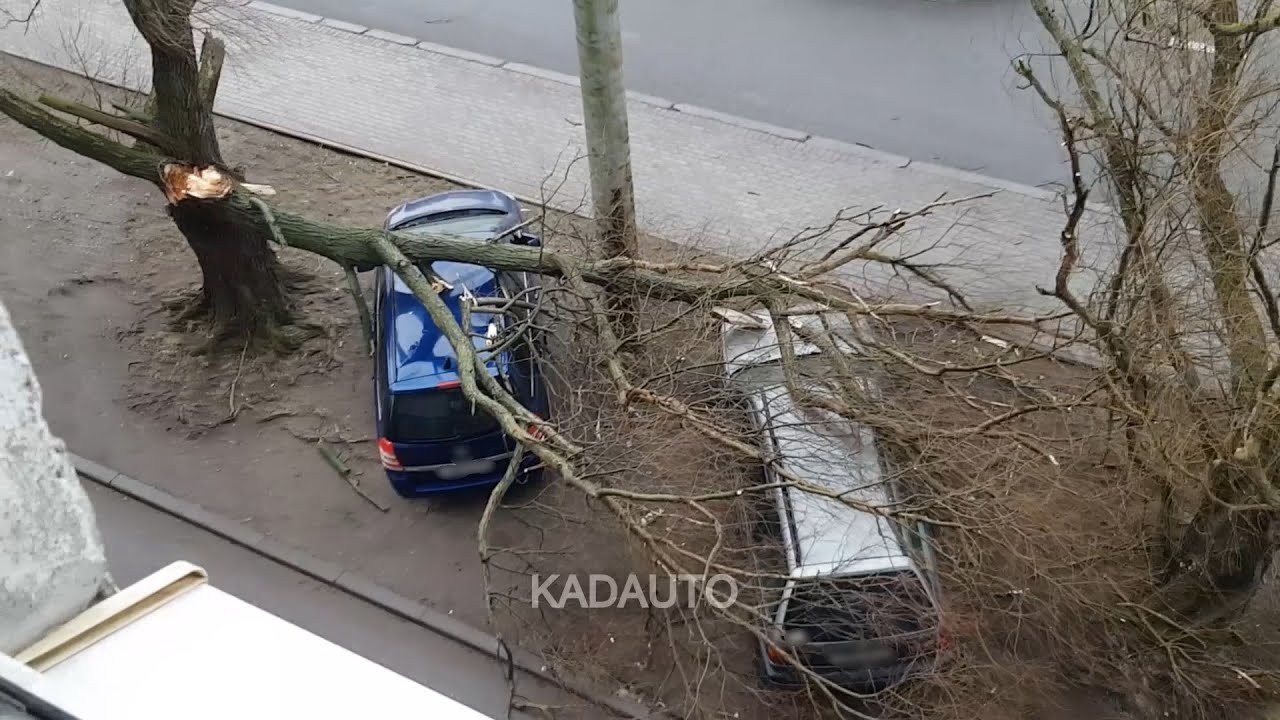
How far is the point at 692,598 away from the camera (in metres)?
5.82

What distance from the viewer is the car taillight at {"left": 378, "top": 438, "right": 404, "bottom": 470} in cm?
773

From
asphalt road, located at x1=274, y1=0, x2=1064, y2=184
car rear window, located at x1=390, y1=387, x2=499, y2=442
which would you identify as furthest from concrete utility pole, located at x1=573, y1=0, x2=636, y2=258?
asphalt road, located at x1=274, y1=0, x2=1064, y2=184

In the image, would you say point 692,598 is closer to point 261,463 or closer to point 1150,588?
point 1150,588

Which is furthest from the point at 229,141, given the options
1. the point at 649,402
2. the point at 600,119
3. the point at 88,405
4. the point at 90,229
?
the point at 649,402


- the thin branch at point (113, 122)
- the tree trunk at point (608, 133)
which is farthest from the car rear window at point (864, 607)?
the thin branch at point (113, 122)

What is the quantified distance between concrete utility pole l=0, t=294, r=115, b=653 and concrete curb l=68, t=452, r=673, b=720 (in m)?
4.44

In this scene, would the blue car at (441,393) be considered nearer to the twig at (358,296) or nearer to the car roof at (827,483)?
the twig at (358,296)

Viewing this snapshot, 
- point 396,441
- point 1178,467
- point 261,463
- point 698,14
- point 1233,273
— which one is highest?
point 698,14

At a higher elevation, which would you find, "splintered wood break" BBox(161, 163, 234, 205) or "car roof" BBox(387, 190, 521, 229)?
"splintered wood break" BBox(161, 163, 234, 205)

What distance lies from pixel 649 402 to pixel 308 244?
141 inches

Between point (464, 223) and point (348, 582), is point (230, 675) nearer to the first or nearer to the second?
point (348, 582)

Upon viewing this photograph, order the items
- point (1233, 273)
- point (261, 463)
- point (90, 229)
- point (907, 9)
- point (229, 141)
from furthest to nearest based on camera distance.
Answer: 1. point (907, 9)
2. point (229, 141)
3. point (90, 229)
4. point (261, 463)
5. point (1233, 273)

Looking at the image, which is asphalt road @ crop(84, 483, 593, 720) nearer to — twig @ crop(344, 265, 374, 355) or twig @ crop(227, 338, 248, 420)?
twig @ crop(227, 338, 248, 420)

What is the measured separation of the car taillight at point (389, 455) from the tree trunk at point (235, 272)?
2.20 meters
